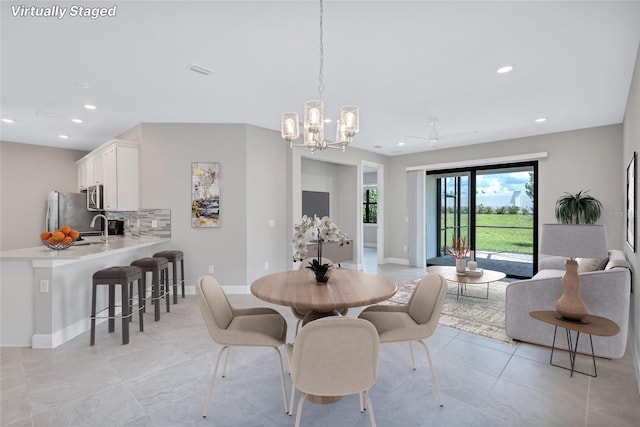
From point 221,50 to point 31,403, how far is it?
291cm

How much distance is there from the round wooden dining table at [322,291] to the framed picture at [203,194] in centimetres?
250

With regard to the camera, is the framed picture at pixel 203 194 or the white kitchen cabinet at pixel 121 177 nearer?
the white kitchen cabinet at pixel 121 177

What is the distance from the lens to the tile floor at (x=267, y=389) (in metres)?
1.88

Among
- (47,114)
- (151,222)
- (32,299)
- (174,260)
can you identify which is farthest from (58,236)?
(47,114)

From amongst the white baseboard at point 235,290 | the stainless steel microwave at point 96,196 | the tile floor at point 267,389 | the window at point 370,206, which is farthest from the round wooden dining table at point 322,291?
the window at point 370,206

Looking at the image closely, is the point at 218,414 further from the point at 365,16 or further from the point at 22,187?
the point at 22,187

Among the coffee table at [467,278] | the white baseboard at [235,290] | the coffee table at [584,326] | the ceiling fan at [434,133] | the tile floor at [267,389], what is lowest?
the tile floor at [267,389]

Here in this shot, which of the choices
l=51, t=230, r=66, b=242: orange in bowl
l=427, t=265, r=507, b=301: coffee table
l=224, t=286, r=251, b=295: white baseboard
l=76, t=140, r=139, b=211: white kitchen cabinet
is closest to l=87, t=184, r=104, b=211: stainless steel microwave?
l=76, t=140, r=139, b=211: white kitchen cabinet

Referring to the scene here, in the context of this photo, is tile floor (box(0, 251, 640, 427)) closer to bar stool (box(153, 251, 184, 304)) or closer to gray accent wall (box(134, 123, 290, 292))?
bar stool (box(153, 251, 184, 304))

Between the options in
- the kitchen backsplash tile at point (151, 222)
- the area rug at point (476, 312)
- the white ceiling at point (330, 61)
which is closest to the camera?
the white ceiling at point (330, 61)

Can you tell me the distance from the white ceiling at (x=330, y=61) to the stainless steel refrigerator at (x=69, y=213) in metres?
1.62

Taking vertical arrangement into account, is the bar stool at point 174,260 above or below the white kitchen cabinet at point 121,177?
below

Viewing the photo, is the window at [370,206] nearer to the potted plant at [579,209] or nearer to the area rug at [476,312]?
the area rug at [476,312]

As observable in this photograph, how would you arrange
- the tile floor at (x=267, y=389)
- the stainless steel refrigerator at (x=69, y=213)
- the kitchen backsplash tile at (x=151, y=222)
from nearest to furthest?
the tile floor at (x=267, y=389) < the kitchen backsplash tile at (x=151, y=222) < the stainless steel refrigerator at (x=69, y=213)
